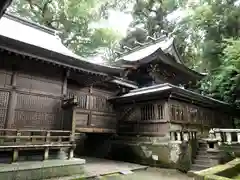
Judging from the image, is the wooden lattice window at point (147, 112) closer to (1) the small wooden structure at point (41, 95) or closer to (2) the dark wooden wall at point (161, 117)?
(2) the dark wooden wall at point (161, 117)

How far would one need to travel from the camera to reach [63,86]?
384 inches

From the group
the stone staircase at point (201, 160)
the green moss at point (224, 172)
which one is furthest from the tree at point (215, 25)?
the green moss at point (224, 172)

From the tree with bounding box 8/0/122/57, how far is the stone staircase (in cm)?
1983

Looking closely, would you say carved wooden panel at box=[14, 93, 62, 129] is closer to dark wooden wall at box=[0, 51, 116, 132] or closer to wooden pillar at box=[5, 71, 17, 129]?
dark wooden wall at box=[0, 51, 116, 132]

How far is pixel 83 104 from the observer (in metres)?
11.5

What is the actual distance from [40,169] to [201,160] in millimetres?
7285

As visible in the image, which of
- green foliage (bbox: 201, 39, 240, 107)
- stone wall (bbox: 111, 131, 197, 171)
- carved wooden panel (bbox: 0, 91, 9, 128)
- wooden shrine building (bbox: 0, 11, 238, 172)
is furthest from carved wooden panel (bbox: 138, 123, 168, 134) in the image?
carved wooden panel (bbox: 0, 91, 9, 128)

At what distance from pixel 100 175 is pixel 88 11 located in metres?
21.6

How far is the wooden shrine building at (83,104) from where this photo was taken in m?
7.95

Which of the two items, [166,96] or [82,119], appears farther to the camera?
[82,119]

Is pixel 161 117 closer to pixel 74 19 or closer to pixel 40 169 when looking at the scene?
pixel 40 169

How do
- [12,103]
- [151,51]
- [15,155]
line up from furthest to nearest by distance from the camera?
[151,51], [12,103], [15,155]

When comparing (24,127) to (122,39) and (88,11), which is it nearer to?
(88,11)

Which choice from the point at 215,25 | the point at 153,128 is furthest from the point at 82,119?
the point at 215,25
